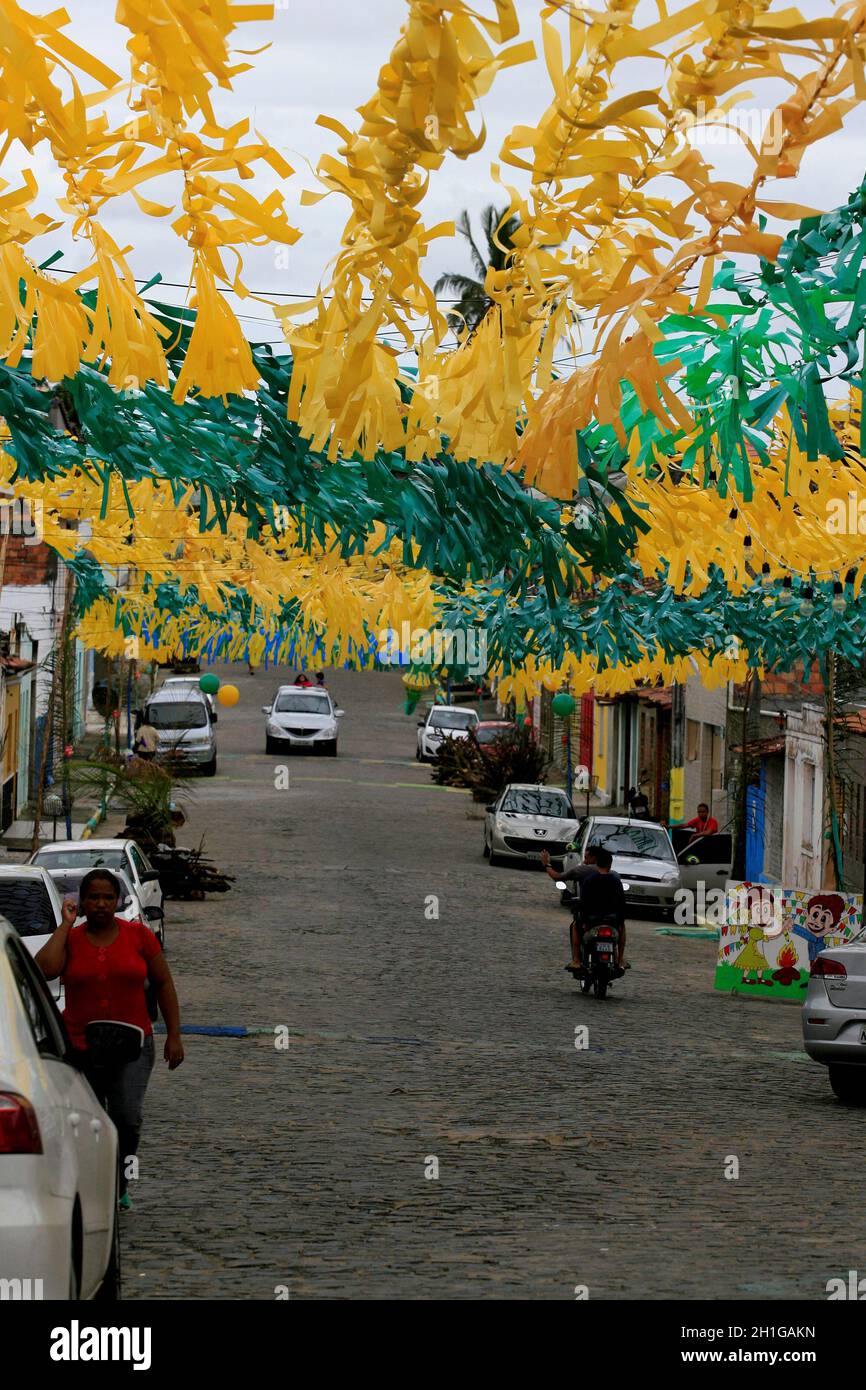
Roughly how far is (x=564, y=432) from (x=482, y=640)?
18.5m

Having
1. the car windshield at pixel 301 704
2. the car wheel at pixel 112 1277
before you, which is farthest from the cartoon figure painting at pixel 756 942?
the car windshield at pixel 301 704

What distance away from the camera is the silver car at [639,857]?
30.8 m

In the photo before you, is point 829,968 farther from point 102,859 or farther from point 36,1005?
point 36,1005

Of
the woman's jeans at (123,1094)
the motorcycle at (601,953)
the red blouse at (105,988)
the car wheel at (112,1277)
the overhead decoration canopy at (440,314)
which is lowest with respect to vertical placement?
the motorcycle at (601,953)

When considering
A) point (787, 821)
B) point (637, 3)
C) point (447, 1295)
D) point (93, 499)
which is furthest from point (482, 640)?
point (637, 3)

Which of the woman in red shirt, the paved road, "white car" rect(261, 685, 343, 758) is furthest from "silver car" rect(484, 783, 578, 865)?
the woman in red shirt

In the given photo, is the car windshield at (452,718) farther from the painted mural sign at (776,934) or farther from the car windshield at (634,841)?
the painted mural sign at (776,934)

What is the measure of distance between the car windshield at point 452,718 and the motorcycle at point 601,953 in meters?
39.9

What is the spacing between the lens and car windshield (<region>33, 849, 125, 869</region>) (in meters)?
21.0

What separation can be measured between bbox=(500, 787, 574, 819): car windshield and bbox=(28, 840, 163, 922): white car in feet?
49.4

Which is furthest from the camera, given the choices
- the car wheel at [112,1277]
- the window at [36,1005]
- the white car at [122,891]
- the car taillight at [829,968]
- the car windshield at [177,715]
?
the car windshield at [177,715]

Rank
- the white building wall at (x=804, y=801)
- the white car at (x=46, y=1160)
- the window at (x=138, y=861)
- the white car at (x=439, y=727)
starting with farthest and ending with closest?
the white car at (x=439, y=727)
the white building wall at (x=804, y=801)
the window at (x=138, y=861)
the white car at (x=46, y=1160)

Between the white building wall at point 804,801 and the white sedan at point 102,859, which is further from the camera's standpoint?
the white building wall at point 804,801

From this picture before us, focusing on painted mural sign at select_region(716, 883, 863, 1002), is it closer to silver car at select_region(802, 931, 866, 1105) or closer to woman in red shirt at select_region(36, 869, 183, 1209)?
silver car at select_region(802, 931, 866, 1105)
